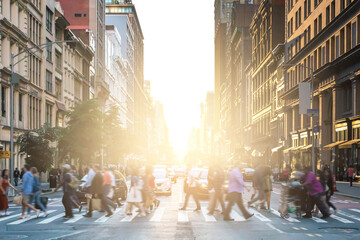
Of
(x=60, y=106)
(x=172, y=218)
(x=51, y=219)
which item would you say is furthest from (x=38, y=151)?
(x=60, y=106)

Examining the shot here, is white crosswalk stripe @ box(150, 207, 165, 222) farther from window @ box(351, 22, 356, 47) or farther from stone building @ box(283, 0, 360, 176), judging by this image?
window @ box(351, 22, 356, 47)

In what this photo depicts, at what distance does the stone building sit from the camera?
48.6 meters

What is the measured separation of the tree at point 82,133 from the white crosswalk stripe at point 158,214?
30.3m

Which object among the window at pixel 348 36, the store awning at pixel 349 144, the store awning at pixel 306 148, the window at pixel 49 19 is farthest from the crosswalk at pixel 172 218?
the window at pixel 49 19

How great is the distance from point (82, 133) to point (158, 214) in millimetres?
33124

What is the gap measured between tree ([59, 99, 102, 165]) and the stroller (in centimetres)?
3607

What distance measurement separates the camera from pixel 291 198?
20.8 meters

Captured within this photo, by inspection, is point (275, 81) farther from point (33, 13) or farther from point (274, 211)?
point (274, 211)

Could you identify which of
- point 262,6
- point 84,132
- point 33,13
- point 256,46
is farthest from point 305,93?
point 256,46

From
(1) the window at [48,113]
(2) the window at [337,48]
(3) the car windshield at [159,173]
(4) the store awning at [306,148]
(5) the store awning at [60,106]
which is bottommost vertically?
(3) the car windshield at [159,173]

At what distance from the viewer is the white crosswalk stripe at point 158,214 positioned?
20812 millimetres

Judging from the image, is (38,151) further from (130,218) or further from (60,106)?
(60,106)

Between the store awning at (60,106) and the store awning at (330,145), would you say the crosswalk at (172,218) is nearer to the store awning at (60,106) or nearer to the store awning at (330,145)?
the store awning at (330,145)

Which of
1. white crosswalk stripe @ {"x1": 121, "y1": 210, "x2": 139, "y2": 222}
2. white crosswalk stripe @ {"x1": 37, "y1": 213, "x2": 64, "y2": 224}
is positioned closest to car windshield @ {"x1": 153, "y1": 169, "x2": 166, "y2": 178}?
white crosswalk stripe @ {"x1": 121, "y1": 210, "x2": 139, "y2": 222}
